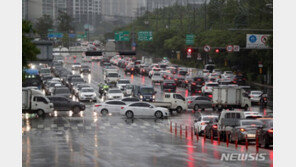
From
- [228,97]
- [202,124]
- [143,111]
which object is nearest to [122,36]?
[228,97]

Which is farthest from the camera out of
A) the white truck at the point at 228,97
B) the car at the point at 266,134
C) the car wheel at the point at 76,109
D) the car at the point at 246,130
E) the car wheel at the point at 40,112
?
the white truck at the point at 228,97

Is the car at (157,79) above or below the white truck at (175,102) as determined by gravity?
above

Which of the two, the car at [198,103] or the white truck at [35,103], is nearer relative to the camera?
the white truck at [35,103]

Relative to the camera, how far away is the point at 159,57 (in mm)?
158125

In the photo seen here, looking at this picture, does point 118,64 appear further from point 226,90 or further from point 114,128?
point 114,128

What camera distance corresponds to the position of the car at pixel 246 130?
1281 inches

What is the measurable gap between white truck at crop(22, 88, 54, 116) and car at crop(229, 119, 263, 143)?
73.5 feet

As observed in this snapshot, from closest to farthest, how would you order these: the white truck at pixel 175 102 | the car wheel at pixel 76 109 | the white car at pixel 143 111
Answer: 1. the white car at pixel 143 111
2. the car wheel at pixel 76 109
3. the white truck at pixel 175 102

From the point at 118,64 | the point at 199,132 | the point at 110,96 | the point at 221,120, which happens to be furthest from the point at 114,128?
the point at 118,64

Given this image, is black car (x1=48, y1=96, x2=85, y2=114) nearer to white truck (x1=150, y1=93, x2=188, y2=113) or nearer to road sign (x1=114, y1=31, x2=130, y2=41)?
white truck (x1=150, y1=93, x2=188, y2=113)

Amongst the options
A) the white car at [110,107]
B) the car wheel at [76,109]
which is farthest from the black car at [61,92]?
the white car at [110,107]


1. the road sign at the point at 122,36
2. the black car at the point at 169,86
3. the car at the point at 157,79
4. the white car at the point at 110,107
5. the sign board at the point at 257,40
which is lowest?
the white car at the point at 110,107

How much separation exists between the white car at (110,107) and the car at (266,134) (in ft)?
77.0

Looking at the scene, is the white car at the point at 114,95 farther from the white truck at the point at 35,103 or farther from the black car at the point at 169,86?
the black car at the point at 169,86
